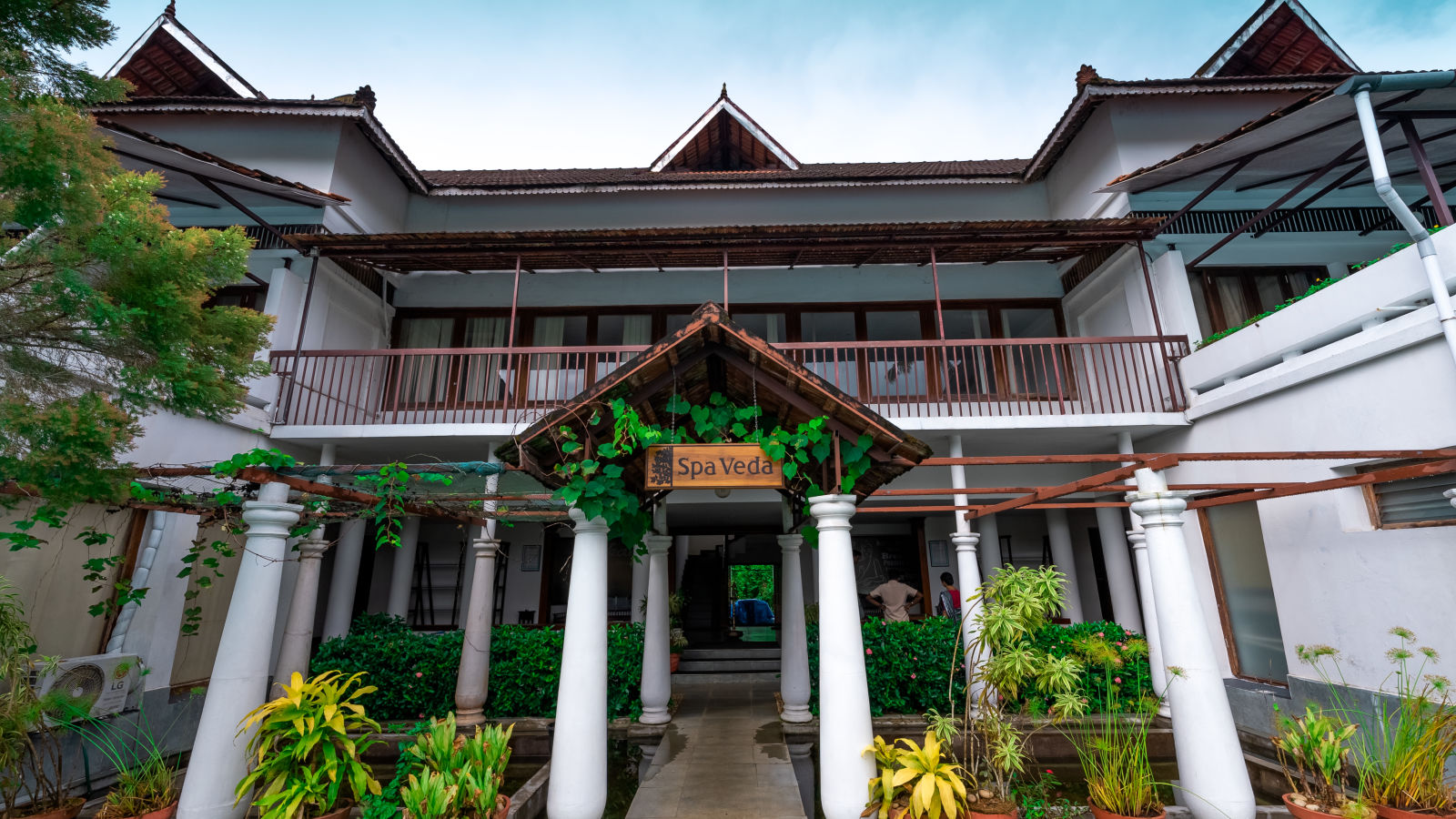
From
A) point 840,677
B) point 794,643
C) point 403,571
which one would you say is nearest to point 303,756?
point 840,677

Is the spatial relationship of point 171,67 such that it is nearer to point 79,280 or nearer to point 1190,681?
point 79,280

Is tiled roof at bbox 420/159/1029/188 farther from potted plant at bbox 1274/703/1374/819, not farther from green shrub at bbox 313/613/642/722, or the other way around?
→ potted plant at bbox 1274/703/1374/819

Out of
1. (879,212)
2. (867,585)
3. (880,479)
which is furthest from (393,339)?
(867,585)

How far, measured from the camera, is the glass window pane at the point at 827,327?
1143 cm

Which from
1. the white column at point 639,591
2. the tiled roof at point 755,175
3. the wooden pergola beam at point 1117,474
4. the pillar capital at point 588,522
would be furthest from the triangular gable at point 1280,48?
the white column at point 639,591

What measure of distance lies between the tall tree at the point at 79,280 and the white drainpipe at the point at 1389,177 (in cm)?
873

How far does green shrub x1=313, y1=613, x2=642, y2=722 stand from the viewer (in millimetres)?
7844

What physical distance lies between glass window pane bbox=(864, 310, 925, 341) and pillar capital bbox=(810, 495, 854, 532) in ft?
25.4

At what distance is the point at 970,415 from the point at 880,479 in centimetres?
457

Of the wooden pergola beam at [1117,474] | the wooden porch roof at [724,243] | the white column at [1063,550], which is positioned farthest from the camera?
the white column at [1063,550]

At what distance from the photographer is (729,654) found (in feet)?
37.7

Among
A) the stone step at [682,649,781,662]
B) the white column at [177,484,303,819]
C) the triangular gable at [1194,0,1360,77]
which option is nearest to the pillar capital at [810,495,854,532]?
the white column at [177,484,303,819]

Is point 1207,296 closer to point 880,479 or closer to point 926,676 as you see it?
point 926,676

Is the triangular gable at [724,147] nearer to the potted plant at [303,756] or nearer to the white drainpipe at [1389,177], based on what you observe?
the white drainpipe at [1389,177]
